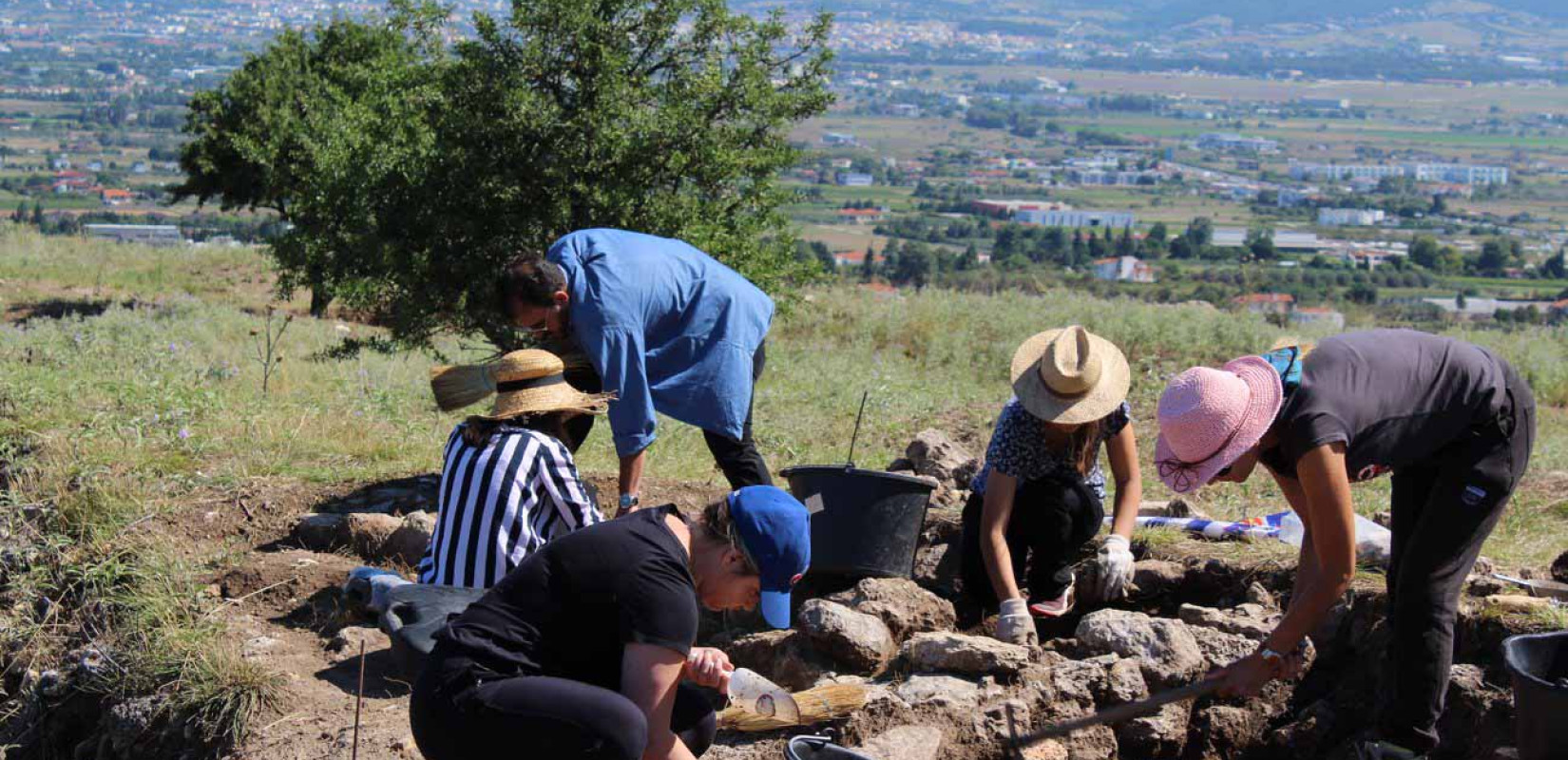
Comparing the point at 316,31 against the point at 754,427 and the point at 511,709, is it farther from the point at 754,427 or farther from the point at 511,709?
the point at 511,709

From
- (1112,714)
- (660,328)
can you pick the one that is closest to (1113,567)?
(1112,714)

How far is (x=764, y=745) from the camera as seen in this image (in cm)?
433

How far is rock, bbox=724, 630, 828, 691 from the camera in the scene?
4.85m

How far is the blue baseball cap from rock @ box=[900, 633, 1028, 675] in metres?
1.33

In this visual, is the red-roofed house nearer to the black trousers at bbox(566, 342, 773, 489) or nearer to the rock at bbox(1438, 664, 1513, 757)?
the black trousers at bbox(566, 342, 773, 489)

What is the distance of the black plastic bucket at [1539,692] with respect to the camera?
3424 millimetres

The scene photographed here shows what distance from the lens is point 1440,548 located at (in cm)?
384

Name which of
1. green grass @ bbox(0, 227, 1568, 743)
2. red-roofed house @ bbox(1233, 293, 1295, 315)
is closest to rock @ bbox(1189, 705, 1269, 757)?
green grass @ bbox(0, 227, 1568, 743)

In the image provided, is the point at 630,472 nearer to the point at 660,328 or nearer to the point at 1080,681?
the point at 660,328

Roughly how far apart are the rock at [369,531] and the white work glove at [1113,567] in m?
2.92

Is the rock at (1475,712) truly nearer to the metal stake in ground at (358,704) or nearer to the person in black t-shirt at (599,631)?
the person in black t-shirt at (599,631)

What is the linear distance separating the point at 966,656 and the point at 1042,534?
0.71 m

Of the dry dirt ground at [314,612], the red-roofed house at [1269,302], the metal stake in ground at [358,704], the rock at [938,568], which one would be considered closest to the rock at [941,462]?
the dry dirt ground at [314,612]

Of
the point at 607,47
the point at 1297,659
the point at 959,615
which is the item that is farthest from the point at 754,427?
the point at 1297,659
